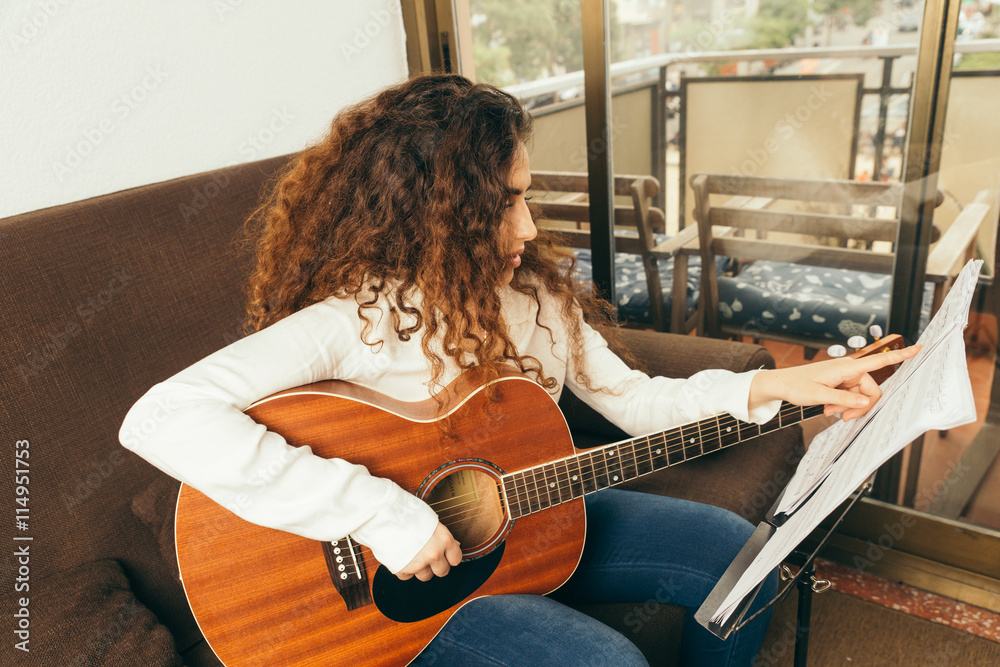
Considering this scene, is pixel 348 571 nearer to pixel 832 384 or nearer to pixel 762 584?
pixel 762 584

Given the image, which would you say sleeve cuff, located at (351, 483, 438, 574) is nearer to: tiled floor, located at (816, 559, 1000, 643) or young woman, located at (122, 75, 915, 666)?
young woman, located at (122, 75, 915, 666)

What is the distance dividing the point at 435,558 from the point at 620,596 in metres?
0.35

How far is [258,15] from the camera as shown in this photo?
1585 mm

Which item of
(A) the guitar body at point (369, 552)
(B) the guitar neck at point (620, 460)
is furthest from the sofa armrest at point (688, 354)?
(A) the guitar body at point (369, 552)

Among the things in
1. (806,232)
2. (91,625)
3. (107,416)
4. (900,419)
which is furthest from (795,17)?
(91,625)

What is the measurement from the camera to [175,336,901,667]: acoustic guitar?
929 mm

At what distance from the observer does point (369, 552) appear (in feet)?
3.19

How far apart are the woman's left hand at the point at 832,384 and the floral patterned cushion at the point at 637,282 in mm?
787

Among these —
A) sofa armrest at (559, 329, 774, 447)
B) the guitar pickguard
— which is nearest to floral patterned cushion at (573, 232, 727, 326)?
sofa armrest at (559, 329, 774, 447)

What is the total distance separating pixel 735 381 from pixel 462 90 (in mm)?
612

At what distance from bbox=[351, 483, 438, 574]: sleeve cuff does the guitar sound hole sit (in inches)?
4.2

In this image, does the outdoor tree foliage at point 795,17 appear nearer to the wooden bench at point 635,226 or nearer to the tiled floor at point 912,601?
the wooden bench at point 635,226

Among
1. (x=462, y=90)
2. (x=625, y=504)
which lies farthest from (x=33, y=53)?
(x=625, y=504)

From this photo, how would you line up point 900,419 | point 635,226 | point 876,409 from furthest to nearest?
point 635,226 → point 876,409 → point 900,419
